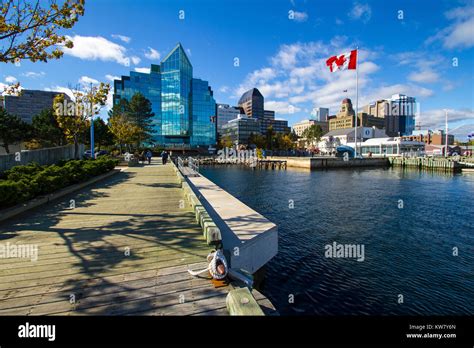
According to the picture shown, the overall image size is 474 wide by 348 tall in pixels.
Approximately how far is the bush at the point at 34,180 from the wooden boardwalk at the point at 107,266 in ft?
3.23

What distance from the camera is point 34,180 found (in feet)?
38.5

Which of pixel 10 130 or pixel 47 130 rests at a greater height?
pixel 47 130

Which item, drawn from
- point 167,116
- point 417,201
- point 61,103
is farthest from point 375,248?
point 167,116

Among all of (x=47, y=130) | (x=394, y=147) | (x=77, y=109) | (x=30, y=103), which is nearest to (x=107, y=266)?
(x=77, y=109)

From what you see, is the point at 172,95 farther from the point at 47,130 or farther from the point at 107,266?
the point at 107,266

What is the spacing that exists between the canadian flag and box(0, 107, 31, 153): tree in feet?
194

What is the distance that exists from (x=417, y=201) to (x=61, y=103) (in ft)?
125

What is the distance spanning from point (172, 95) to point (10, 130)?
235ft

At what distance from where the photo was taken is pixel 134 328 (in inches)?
154

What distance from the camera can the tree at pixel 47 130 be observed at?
52406 millimetres

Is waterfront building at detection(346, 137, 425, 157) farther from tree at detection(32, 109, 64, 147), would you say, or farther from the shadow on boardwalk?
the shadow on boardwalk

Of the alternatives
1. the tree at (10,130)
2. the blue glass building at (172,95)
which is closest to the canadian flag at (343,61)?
the tree at (10,130)

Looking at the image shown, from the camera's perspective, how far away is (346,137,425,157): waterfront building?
285 ft

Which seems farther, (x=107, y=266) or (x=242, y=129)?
(x=242, y=129)
